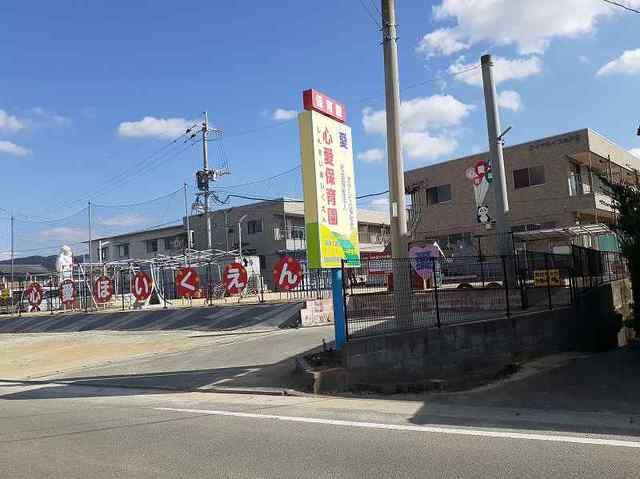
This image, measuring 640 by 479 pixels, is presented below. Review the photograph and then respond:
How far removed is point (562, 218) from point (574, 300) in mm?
20534

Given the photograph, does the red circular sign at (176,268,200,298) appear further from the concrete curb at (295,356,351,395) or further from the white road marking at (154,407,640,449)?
the white road marking at (154,407,640,449)

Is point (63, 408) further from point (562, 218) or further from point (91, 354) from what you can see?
point (562, 218)

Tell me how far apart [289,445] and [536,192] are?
3432 cm

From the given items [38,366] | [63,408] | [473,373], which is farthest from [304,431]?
[38,366]

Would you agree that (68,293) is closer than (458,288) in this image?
No

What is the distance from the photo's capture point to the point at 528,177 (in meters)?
38.6

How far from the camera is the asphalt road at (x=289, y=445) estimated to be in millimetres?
5922

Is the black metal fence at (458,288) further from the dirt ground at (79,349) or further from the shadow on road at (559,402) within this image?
the dirt ground at (79,349)

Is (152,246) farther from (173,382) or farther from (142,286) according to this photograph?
(173,382)

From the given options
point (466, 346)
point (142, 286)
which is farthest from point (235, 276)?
point (466, 346)

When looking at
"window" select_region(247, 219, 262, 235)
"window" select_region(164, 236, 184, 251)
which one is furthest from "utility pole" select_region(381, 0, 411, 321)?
"window" select_region(164, 236, 184, 251)

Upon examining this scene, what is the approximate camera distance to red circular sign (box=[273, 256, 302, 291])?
2283cm

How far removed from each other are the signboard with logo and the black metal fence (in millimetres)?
1112

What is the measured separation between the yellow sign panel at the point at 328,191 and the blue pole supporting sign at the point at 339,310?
0.23 meters
